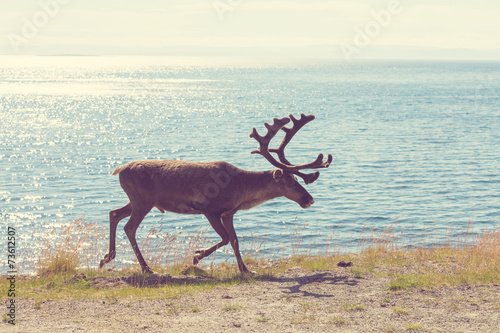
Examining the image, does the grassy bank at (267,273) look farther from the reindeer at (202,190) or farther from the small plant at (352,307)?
the small plant at (352,307)

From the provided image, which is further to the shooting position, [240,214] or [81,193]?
[81,193]

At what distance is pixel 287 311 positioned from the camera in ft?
28.0

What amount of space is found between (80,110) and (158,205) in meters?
97.0

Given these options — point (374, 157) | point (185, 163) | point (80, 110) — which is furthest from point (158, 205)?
point (80, 110)

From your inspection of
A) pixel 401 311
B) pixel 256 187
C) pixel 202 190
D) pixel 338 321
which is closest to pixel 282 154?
pixel 256 187

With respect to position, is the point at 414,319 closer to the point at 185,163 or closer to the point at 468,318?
the point at 468,318

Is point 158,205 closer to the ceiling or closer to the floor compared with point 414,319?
closer to the ceiling

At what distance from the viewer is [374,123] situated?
76.1 m

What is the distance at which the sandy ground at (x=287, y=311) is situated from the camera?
7805 mm

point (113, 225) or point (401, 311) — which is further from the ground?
point (113, 225)

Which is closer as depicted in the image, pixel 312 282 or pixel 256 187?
pixel 312 282

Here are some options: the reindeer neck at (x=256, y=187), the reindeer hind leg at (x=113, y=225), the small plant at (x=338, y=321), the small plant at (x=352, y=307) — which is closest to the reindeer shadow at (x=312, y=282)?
the small plant at (x=352, y=307)

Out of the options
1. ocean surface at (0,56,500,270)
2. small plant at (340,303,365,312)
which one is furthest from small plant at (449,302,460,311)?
ocean surface at (0,56,500,270)

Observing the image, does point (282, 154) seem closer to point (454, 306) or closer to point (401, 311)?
point (401, 311)
